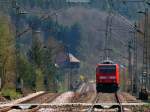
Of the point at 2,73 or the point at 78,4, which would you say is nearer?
the point at 78,4

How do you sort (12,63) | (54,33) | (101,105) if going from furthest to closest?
(54,33)
(12,63)
(101,105)

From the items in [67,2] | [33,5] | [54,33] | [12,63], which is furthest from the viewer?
[54,33]

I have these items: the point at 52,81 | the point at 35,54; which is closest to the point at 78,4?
the point at 35,54

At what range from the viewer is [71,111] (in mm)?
34188

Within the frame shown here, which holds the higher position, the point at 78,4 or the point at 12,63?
the point at 78,4

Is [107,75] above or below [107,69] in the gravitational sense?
below

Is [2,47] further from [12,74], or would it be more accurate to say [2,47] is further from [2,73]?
[12,74]

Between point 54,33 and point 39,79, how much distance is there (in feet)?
A: 264

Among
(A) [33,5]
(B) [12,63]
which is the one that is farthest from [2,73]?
(A) [33,5]

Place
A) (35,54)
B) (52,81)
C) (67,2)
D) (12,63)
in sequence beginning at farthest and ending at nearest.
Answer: (52,81), (35,54), (12,63), (67,2)

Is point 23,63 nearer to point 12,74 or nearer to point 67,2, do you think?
point 12,74

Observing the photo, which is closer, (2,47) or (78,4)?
(78,4)

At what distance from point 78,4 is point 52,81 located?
67575mm

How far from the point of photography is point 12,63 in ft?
313
